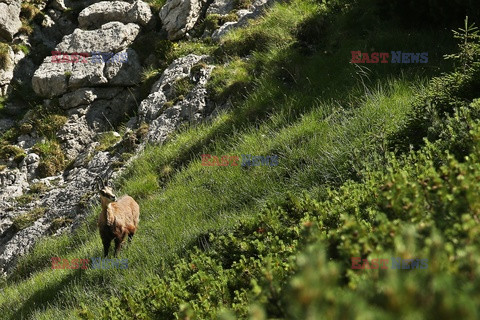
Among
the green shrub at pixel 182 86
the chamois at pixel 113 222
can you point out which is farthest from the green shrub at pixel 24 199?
the chamois at pixel 113 222

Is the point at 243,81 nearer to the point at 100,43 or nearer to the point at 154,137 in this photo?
the point at 154,137

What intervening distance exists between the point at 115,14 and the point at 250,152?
10.3 metres

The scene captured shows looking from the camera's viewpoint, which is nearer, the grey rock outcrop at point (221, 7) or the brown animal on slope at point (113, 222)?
the brown animal on slope at point (113, 222)

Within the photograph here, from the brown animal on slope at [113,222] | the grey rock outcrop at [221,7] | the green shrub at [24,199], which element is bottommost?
the green shrub at [24,199]

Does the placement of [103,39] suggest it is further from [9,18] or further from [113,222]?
[113,222]

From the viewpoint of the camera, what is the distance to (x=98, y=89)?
13609 mm

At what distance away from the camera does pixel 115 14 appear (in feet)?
51.0

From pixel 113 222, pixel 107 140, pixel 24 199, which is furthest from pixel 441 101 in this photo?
pixel 24 199

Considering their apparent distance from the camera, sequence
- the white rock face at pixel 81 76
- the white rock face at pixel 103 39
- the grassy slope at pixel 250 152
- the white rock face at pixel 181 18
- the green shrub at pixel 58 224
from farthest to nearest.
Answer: the white rock face at pixel 181 18 < the white rock face at pixel 103 39 < the white rock face at pixel 81 76 < the green shrub at pixel 58 224 < the grassy slope at pixel 250 152

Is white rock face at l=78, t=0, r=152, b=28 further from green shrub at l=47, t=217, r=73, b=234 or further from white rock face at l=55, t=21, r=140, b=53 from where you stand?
green shrub at l=47, t=217, r=73, b=234

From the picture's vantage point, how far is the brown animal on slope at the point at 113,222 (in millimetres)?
6992

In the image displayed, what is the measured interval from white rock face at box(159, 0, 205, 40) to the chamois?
868 centimetres

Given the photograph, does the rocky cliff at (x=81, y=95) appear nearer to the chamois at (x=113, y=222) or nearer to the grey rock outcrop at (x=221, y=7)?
the grey rock outcrop at (x=221, y=7)

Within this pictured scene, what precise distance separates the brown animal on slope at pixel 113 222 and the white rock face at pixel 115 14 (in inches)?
384
